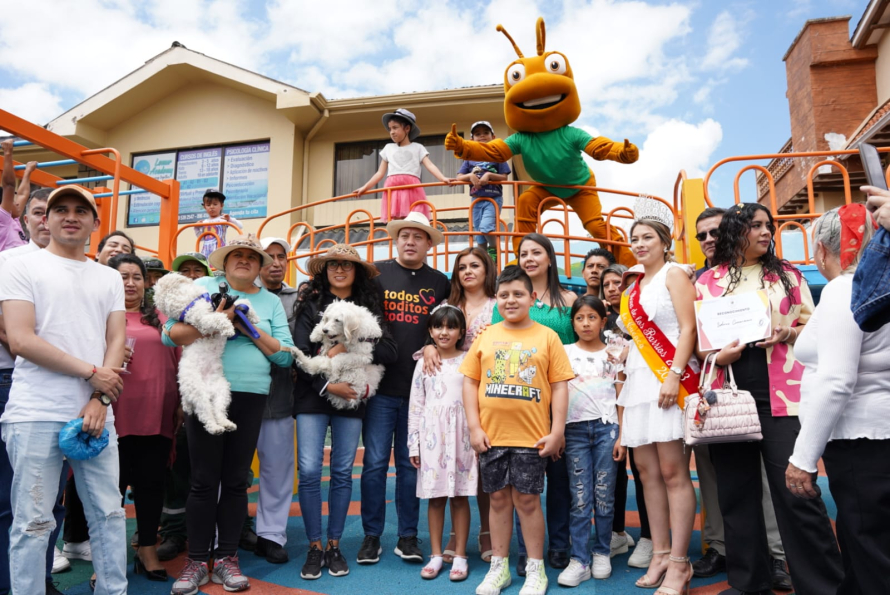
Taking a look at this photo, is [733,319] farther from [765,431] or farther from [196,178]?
[196,178]

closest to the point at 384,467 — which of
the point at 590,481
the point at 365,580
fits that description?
the point at 365,580

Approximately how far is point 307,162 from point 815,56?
1316 centimetres

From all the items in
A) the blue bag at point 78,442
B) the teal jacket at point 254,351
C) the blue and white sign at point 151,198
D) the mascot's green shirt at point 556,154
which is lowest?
the blue bag at point 78,442

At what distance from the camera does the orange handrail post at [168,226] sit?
5.90m

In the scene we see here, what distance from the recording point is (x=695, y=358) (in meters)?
3.10

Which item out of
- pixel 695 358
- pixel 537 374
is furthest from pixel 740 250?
pixel 537 374

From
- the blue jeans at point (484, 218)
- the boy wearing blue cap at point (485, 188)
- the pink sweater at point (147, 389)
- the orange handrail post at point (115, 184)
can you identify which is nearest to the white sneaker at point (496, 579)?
the pink sweater at point (147, 389)

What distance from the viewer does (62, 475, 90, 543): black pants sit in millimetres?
3713

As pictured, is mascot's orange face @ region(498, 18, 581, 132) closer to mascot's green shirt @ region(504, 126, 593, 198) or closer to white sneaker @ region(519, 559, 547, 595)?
mascot's green shirt @ region(504, 126, 593, 198)

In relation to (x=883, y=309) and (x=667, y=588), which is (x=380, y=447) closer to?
(x=667, y=588)

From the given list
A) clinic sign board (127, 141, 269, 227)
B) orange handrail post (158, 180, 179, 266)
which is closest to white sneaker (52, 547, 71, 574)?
orange handrail post (158, 180, 179, 266)

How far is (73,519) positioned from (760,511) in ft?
12.9

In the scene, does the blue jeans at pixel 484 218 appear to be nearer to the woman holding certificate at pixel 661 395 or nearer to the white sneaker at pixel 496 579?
the woman holding certificate at pixel 661 395

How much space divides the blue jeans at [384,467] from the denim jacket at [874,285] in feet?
8.71
